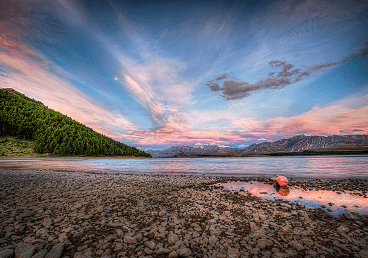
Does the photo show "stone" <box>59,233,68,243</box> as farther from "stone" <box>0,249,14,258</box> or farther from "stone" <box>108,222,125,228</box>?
"stone" <box>108,222,125,228</box>

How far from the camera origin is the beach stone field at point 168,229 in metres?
4.98

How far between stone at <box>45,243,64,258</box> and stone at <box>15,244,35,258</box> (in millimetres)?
475

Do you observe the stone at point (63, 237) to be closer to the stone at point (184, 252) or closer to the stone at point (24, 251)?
the stone at point (24, 251)

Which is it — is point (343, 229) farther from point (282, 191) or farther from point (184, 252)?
point (282, 191)

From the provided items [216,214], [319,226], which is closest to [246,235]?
[216,214]

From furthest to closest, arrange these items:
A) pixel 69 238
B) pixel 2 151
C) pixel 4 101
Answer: pixel 4 101, pixel 2 151, pixel 69 238

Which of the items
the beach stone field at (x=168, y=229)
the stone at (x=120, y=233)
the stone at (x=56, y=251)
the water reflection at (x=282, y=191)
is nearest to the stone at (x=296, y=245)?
the beach stone field at (x=168, y=229)

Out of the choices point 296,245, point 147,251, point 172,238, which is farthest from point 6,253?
point 296,245

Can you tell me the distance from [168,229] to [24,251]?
480cm

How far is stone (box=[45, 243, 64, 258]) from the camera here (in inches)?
173

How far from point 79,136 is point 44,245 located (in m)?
160

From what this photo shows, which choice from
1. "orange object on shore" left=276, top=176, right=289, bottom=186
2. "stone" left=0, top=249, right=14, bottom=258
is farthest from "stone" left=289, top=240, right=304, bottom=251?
"orange object on shore" left=276, top=176, right=289, bottom=186

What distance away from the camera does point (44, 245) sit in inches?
195

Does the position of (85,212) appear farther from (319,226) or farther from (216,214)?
(319,226)
